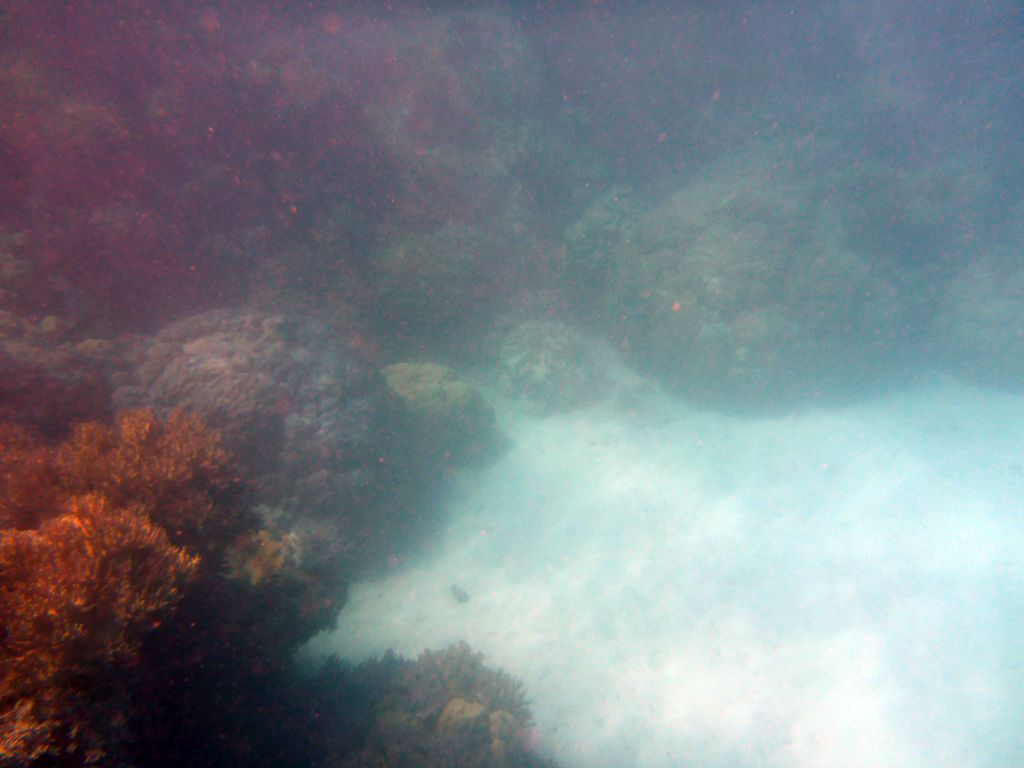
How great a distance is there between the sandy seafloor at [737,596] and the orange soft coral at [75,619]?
360cm

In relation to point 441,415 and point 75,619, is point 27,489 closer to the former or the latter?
point 75,619

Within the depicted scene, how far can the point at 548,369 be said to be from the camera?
33.0ft

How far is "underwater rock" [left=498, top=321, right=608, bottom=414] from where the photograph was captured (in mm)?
10031

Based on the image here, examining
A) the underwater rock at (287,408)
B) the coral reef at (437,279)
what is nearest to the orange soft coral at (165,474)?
the underwater rock at (287,408)

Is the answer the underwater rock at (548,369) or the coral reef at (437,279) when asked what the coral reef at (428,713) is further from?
the coral reef at (437,279)

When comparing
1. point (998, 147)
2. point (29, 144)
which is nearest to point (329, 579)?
point (29, 144)

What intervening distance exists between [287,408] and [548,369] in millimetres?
5731

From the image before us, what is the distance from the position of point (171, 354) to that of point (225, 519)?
149 inches

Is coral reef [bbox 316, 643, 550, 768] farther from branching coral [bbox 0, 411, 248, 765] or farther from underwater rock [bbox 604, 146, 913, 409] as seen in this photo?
underwater rock [bbox 604, 146, 913, 409]

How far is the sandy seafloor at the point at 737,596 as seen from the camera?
5.00m

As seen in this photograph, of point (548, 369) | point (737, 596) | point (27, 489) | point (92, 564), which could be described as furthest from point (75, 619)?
point (548, 369)

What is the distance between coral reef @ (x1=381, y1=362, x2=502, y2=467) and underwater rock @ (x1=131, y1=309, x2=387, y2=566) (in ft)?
3.43

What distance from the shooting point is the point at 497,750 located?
441 centimetres

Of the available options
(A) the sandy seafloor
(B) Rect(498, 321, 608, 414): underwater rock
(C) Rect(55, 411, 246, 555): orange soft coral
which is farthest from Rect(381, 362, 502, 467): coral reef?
(C) Rect(55, 411, 246, 555): orange soft coral
